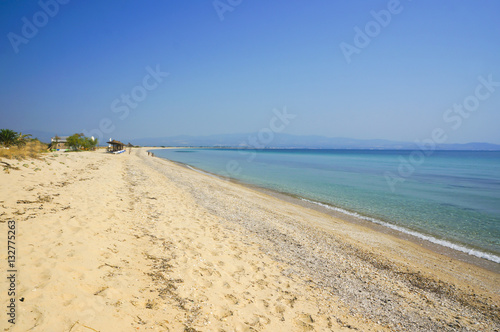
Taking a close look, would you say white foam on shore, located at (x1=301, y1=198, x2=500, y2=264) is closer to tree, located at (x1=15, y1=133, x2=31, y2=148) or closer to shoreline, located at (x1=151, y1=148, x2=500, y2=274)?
shoreline, located at (x1=151, y1=148, x2=500, y2=274)

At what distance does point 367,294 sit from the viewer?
18.7ft

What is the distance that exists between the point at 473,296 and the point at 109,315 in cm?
914

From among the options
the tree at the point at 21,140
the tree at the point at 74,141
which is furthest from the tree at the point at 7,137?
the tree at the point at 74,141

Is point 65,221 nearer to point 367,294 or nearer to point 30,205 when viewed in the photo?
point 30,205

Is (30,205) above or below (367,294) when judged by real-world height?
above

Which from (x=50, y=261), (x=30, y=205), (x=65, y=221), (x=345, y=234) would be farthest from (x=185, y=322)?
(x=345, y=234)

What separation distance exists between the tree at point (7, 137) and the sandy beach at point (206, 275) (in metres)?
17.8

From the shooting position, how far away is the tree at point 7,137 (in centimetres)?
2195

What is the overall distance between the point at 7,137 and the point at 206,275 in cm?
2836

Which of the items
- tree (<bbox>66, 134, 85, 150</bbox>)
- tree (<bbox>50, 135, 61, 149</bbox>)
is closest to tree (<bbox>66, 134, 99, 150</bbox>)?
tree (<bbox>66, 134, 85, 150</bbox>)

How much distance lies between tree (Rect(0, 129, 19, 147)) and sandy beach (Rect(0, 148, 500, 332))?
17.8m

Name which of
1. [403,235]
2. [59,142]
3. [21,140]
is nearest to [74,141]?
[59,142]

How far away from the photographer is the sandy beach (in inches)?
150

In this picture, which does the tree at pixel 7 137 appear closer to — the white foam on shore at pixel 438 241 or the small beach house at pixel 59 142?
the small beach house at pixel 59 142
